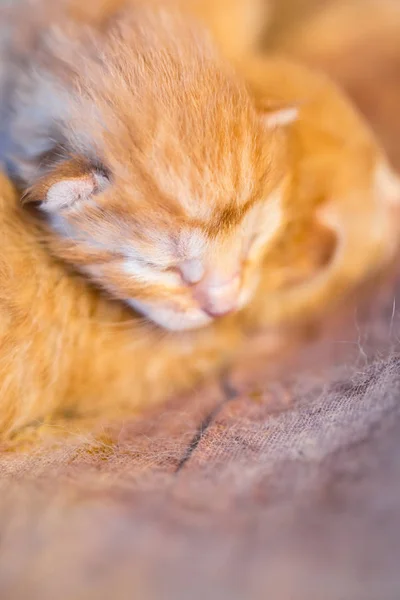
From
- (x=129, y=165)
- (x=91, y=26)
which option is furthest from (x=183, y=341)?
(x=91, y=26)

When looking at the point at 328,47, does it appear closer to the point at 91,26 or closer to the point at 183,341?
the point at 91,26

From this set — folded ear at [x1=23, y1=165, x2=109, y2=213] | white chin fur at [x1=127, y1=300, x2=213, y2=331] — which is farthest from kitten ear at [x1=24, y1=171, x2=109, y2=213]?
white chin fur at [x1=127, y1=300, x2=213, y2=331]

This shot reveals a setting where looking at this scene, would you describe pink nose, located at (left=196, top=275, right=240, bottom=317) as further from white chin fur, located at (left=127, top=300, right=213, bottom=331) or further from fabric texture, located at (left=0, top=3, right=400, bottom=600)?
fabric texture, located at (left=0, top=3, right=400, bottom=600)

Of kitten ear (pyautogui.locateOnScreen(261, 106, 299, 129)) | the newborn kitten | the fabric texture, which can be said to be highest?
kitten ear (pyautogui.locateOnScreen(261, 106, 299, 129))

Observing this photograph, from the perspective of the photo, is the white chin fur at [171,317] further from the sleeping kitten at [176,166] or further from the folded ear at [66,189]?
the folded ear at [66,189]

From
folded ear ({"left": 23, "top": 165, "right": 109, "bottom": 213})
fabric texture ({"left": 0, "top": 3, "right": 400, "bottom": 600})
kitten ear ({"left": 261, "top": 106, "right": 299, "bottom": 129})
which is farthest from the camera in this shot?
kitten ear ({"left": 261, "top": 106, "right": 299, "bottom": 129})

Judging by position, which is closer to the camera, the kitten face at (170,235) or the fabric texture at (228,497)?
the fabric texture at (228,497)

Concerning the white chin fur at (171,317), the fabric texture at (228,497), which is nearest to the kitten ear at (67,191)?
the white chin fur at (171,317)
